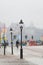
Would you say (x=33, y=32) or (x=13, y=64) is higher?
(x=33, y=32)

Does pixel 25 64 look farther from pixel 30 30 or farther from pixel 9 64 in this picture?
pixel 30 30

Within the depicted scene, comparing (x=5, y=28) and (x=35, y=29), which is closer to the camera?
(x=5, y=28)

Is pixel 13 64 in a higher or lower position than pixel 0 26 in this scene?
lower

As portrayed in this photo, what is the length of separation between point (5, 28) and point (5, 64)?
75.6 meters

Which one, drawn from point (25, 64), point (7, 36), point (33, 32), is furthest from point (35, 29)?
point (25, 64)

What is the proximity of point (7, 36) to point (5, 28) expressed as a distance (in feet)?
18.3

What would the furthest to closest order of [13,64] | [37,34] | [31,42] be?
[37,34], [31,42], [13,64]

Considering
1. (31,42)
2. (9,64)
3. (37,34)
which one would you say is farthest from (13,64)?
(37,34)

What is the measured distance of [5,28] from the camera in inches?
3839

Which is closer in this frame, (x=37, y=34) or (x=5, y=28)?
(x=5, y=28)

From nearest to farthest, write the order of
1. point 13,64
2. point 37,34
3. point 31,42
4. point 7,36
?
1. point 13,64
2. point 31,42
3. point 7,36
4. point 37,34

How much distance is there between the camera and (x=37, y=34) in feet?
428

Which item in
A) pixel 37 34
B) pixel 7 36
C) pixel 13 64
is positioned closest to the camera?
pixel 13 64

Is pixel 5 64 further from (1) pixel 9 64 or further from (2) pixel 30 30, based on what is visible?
(2) pixel 30 30
